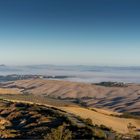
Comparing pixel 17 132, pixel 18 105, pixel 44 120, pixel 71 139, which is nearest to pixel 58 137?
pixel 71 139

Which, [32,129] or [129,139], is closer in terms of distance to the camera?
[129,139]

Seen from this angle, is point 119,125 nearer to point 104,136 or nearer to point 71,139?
point 104,136

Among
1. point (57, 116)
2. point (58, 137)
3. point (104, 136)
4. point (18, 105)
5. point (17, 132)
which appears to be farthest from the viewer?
point (18, 105)

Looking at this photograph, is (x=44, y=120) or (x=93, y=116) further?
(x=93, y=116)

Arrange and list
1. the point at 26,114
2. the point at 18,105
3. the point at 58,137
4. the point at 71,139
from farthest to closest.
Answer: the point at 18,105 < the point at 26,114 < the point at 71,139 < the point at 58,137

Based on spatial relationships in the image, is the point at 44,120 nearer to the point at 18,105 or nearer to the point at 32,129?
the point at 32,129

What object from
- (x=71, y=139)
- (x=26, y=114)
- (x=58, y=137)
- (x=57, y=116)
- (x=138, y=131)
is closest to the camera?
(x=58, y=137)

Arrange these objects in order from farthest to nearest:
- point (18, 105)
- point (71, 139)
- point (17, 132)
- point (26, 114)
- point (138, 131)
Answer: point (18, 105) < point (26, 114) < point (138, 131) < point (17, 132) < point (71, 139)

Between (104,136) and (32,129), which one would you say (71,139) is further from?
(32,129)

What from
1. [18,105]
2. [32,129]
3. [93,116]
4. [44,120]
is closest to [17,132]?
[32,129]
